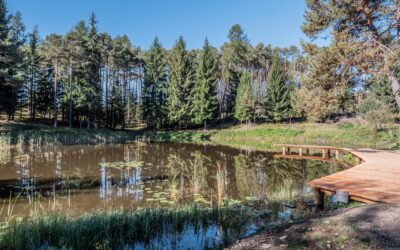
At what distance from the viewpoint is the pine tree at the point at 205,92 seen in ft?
127

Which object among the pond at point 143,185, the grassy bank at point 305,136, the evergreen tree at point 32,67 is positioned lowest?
the pond at point 143,185

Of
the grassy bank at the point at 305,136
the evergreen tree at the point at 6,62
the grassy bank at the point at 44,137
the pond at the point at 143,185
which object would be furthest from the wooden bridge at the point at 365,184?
the evergreen tree at the point at 6,62

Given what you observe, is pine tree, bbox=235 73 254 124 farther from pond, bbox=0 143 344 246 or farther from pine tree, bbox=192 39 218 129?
pond, bbox=0 143 344 246

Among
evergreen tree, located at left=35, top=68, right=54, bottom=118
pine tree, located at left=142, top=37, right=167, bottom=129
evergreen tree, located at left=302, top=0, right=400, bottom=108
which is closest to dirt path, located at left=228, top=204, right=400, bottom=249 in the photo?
evergreen tree, located at left=302, top=0, right=400, bottom=108

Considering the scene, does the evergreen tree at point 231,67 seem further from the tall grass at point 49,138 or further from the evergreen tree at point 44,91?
the evergreen tree at point 44,91

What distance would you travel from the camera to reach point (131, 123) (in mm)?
47500

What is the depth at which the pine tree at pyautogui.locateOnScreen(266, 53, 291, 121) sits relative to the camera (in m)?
38.7

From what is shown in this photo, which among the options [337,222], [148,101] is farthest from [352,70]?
[148,101]

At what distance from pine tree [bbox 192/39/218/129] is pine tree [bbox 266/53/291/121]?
7.48m

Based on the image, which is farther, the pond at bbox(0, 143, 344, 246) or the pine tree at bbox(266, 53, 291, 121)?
the pine tree at bbox(266, 53, 291, 121)

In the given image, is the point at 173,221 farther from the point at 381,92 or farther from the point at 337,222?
the point at 381,92

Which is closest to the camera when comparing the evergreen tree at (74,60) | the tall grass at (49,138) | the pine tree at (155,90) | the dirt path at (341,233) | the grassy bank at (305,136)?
the dirt path at (341,233)

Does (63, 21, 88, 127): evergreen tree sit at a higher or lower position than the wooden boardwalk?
higher

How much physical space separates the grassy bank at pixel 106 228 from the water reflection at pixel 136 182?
23.8 inches
